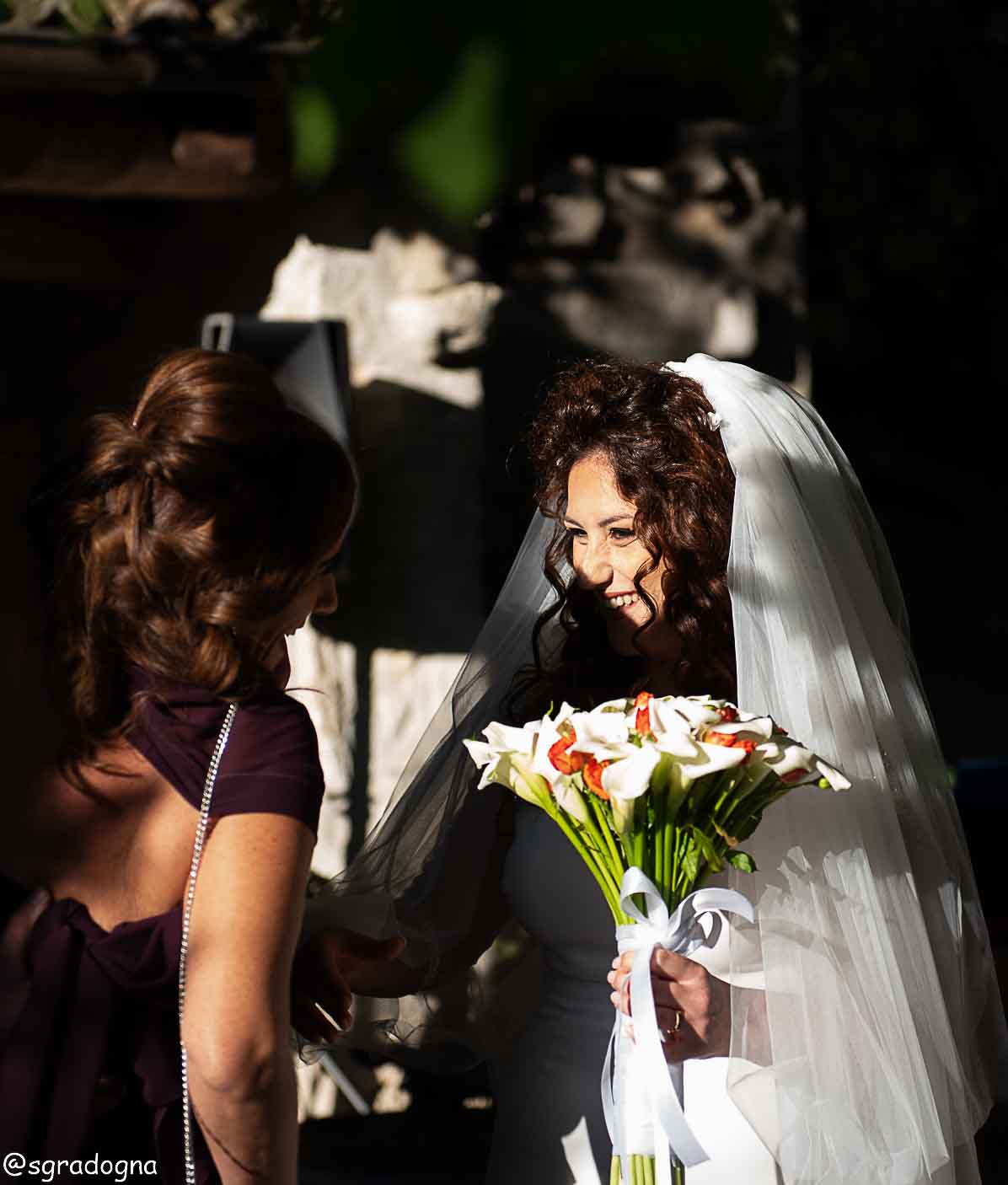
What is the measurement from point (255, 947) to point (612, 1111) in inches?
25.3

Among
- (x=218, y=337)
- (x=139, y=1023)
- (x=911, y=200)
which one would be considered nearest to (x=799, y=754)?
(x=139, y=1023)

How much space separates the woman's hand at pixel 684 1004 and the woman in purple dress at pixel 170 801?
47 centimetres

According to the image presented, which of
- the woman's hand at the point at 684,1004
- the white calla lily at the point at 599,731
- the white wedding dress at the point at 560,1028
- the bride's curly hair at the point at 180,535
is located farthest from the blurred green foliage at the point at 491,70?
the white wedding dress at the point at 560,1028

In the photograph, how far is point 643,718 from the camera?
5.45 ft

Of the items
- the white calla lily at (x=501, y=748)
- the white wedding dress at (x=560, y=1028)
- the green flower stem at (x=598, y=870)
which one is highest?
the white calla lily at (x=501, y=748)

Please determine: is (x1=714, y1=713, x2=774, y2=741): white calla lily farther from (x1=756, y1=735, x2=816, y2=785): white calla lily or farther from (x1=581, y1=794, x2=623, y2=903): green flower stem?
(x1=581, y1=794, x2=623, y2=903): green flower stem

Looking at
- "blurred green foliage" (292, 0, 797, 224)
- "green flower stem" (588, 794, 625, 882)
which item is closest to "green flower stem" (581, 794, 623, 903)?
"green flower stem" (588, 794, 625, 882)

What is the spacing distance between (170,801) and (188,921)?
131 mm

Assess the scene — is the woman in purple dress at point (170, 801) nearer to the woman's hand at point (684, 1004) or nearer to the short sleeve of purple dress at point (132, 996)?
the short sleeve of purple dress at point (132, 996)

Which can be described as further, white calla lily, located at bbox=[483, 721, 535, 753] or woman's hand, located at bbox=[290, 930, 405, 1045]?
woman's hand, located at bbox=[290, 930, 405, 1045]

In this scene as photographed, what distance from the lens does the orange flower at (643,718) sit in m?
1.65

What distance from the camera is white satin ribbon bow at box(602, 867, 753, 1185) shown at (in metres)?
1.70

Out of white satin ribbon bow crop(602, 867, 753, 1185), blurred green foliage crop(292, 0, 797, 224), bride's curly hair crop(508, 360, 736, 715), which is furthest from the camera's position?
bride's curly hair crop(508, 360, 736, 715)

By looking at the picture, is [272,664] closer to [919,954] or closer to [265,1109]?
[265,1109]
